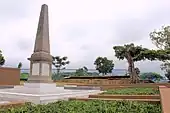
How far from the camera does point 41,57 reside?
953 cm

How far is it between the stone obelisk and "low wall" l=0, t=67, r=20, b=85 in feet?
28.9

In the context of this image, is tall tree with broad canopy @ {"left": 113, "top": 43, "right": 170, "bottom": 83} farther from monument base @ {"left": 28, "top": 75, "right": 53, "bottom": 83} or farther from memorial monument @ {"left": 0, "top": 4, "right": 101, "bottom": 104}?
monument base @ {"left": 28, "top": 75, "right": 53, "bottom": 83}

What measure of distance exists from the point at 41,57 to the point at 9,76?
9922mm

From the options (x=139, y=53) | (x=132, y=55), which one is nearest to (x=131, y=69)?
(x=132, y=55)

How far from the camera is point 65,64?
3794cm

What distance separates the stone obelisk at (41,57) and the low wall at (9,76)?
28.9 feet

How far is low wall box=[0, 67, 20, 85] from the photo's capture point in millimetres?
17391

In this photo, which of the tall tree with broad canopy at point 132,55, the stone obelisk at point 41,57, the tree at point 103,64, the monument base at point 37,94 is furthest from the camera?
the tree at point 103,64

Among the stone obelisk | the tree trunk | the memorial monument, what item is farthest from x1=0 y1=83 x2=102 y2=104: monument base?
the tree trunk

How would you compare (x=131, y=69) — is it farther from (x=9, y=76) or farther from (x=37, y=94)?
(x=37, y=94)

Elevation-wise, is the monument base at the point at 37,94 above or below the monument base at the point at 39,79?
below

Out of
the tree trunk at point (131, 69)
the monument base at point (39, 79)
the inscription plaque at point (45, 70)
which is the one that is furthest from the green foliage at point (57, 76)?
the monument base at point (39, 79)

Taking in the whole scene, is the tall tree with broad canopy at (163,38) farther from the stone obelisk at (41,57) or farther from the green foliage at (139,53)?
the stone obelisk at (41,57)

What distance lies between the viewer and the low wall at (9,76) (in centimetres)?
1739
